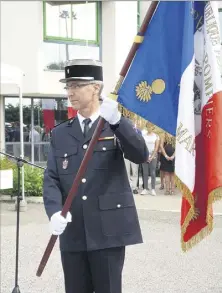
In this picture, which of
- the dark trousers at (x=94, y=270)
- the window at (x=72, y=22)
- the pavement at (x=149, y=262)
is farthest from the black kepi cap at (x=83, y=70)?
the window at (x=72, y=22)

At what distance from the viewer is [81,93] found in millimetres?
2377

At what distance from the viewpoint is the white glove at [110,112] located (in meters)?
2.17

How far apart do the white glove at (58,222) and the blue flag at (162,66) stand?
0.63m

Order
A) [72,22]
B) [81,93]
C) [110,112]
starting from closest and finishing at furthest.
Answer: [110,112] < [81,93] < [72,22]

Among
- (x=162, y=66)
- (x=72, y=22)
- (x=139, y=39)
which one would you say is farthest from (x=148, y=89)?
(x=72, y=22)

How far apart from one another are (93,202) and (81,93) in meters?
0.56

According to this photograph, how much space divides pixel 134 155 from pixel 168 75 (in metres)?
0.43

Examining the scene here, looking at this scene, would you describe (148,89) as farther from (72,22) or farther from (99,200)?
(72,22)

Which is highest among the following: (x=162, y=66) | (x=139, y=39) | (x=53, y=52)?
(x=53, y=52)

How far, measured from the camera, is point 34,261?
189 inches

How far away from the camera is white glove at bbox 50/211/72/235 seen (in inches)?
90.4

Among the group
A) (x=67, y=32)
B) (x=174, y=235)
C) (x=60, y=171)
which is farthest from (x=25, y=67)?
(x=60, y=171)

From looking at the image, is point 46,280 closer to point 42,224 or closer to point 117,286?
point 117,286

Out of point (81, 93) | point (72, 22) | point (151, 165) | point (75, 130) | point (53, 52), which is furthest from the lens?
point (72, 22)
